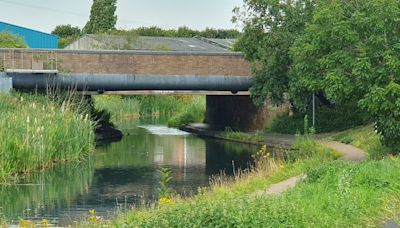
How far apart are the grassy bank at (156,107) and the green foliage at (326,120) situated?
58.8 feet

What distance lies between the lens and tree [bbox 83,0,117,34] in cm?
8844

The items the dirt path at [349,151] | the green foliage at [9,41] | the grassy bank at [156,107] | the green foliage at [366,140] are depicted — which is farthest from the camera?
the grassy bank at [156,107]

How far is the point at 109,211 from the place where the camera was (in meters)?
17.0

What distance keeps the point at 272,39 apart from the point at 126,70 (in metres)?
8.60

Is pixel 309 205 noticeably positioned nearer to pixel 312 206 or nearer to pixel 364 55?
pixel 312 206

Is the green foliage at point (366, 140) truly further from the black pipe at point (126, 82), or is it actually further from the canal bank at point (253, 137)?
the black pipe at point (126, 82)

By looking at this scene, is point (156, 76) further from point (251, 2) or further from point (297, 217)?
point (297, 217)

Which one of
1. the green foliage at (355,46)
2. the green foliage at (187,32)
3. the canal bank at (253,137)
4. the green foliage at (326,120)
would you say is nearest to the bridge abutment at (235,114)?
the canal bank at (253,137)

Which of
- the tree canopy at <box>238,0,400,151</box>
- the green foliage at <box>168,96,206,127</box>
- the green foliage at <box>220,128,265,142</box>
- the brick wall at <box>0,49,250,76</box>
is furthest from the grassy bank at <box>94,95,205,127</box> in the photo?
the tree canopy at <box>238,0,400,151</box>

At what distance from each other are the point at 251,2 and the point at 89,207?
2002cm

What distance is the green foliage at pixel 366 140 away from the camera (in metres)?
22.3

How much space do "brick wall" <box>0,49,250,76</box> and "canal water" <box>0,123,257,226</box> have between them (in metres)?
4.30

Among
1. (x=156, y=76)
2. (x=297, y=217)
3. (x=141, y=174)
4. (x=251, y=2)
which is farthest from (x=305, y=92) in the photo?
(x=297, y=217)

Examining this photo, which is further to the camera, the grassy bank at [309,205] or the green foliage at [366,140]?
the green foliage at [366,140]
